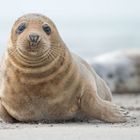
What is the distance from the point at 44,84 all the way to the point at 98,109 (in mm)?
646

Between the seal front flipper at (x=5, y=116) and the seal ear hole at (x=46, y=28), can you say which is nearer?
the seal ear hole at (x=46, y=28)

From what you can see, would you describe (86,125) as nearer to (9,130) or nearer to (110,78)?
(9,130)

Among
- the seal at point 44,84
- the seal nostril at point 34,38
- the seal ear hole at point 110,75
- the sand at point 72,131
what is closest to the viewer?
the sand at point 72,131

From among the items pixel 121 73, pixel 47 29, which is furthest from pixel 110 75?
pixel 47 29

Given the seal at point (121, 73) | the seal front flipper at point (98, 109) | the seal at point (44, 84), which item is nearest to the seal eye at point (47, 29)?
the seal at point (44, 84)

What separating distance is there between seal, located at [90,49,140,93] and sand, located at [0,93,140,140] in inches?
262

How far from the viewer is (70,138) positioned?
20.4ft

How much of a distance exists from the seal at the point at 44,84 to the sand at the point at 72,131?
5.6 inches

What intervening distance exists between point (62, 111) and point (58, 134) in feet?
3.67

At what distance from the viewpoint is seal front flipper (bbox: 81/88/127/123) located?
7.64 meters

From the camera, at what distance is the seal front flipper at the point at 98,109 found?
764 cm

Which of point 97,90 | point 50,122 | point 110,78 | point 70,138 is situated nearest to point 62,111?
point 50,122

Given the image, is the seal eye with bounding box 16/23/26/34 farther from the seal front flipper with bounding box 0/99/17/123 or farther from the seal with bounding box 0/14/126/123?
the seal front flipper with bounding box 0/99/17/123

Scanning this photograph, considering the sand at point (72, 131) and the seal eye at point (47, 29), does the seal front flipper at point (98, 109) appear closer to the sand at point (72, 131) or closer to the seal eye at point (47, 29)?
the sand at point (72, 131)
